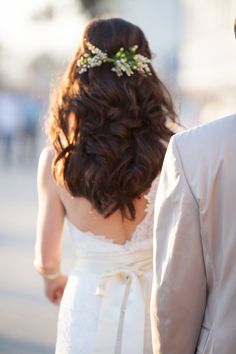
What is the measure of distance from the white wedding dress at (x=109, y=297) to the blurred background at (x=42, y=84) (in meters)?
0.91

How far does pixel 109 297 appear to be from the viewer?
128 inches

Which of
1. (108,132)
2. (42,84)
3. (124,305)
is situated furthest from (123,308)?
(42,84)

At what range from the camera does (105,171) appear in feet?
10.5

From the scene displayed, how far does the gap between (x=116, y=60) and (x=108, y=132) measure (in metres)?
0.30

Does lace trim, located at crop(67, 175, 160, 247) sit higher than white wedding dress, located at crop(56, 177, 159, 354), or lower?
higher

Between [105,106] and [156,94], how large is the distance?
0.26 metres

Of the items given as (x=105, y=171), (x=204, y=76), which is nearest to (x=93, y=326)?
(x=105, y=171)

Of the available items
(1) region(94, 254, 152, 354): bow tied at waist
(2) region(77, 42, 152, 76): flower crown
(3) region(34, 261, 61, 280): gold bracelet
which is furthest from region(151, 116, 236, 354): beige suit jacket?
(3) region(34, 261, 61, 280): gold bracelet

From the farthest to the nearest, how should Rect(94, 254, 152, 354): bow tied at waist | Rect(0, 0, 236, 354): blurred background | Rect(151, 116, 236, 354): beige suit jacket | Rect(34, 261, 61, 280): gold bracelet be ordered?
1. Rect(0, 0, 236, 354): blurred background
2. Rect(34, 261, 61, 280): gold bracelet
3. Rect(94, 254, 152, 354): bow tied at waist
4. Rect(151, 116, 236, 354): beige suit jacket

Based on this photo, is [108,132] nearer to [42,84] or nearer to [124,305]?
[124,305]

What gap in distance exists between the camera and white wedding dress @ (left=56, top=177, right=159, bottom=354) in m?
3.17

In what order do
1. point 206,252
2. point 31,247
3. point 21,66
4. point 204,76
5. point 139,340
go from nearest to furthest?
point 206,252 < point 139,340 < point 31,247 < point 204,76 < point 21,66

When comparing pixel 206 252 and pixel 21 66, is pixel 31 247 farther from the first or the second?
pixel 21 66

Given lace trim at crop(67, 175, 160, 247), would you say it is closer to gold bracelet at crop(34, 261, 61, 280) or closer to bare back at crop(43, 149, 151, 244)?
bare back at crop(43, 149, 151, 244)
